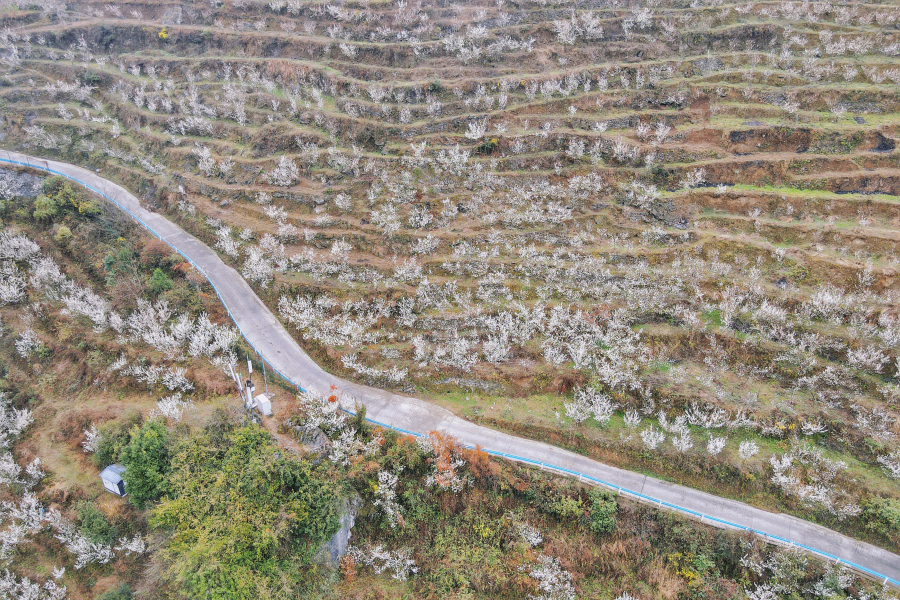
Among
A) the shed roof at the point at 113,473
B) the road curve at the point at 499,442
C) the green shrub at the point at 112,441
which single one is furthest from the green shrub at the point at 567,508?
the green shrub at the point at 112,441

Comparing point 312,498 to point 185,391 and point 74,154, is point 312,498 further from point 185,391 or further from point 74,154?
point 74,154

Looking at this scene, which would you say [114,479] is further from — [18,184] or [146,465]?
[18,184]

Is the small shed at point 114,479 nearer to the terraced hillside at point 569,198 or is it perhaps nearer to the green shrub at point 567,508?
the terraced hillside at point 569,198

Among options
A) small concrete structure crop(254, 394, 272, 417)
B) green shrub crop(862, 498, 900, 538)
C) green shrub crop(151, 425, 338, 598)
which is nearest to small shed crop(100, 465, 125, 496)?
green shrub crop(151, 425, 338, 598)

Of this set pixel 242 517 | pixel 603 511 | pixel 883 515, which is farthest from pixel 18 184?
pixel 883 515

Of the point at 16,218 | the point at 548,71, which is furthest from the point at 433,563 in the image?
the point at 16,218

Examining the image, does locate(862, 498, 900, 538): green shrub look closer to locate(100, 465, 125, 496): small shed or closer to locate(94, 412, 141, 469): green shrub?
locate(100, 465, 125, 496): small shed
